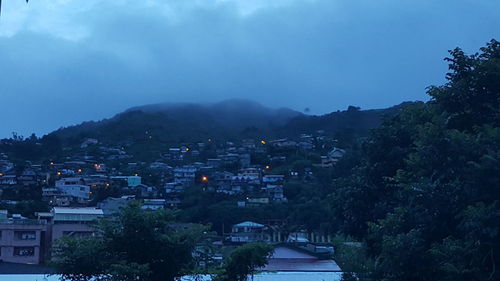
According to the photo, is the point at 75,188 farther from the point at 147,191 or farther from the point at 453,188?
the point at 453,188

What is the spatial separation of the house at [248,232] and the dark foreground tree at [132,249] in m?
16.5

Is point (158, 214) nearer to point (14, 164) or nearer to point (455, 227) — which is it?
point (455, 227)

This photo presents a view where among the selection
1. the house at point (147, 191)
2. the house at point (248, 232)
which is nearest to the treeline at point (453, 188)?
the house at point (248, 232)

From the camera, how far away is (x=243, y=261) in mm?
14609

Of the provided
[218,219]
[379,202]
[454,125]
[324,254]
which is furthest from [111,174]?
[454,125]

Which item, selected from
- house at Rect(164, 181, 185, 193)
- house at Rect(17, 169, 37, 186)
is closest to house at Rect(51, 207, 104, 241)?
house at Rect(164, 181, 185, 193)

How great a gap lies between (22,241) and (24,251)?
43 cm

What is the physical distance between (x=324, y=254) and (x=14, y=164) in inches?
1421

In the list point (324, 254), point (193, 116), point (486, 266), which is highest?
point (193, 116)

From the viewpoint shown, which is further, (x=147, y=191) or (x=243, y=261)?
(x=147, y=191)

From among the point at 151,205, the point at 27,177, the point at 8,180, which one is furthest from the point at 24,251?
the point at 27,177

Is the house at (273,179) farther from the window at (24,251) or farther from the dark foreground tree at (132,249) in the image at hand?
the dark foreground tree at (132,249)

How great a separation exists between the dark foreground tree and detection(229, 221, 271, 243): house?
1652cm

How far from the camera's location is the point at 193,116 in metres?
76.4
